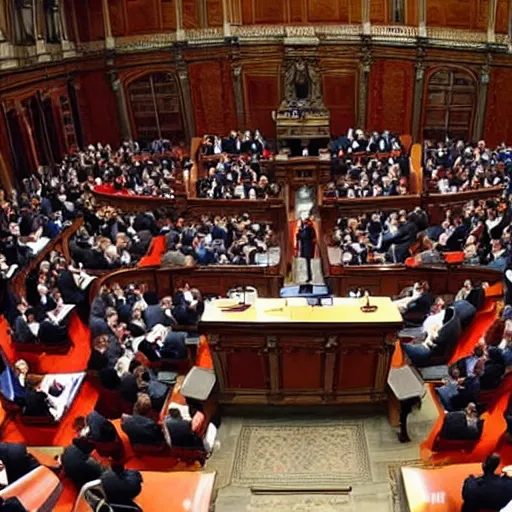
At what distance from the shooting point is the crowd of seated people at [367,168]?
43.5ft

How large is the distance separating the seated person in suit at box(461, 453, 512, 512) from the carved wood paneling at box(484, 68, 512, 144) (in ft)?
48.7

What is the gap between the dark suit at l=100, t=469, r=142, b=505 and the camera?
493cm

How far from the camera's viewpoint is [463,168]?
14359 mm

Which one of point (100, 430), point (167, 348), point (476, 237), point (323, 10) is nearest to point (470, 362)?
point (167, 348)

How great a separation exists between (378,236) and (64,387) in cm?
604

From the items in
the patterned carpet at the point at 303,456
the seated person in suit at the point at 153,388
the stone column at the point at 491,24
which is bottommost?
the patterned carpet at the point at 303,456

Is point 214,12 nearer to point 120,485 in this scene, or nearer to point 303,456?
point 303,456

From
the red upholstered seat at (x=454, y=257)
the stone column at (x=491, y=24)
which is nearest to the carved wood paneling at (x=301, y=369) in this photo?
the red upholstered seat at (x=454, y=257)

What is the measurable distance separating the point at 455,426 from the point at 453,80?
1445cm

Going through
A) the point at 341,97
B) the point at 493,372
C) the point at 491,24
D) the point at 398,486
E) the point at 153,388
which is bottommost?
the point at 398,486

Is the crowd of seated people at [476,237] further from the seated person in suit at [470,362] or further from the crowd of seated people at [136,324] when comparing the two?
the crowd of seated people at [136,324]

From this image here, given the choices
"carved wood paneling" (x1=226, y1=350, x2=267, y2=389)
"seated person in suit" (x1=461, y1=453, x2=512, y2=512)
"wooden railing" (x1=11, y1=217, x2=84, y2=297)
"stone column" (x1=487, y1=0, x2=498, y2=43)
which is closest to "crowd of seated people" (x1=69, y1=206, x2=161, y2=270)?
"wooden railing" (x1=11, y1=217, x2=84, y2=297)

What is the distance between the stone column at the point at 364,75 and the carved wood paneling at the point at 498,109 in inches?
134

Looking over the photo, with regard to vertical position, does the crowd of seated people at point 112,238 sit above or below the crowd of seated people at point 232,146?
below
